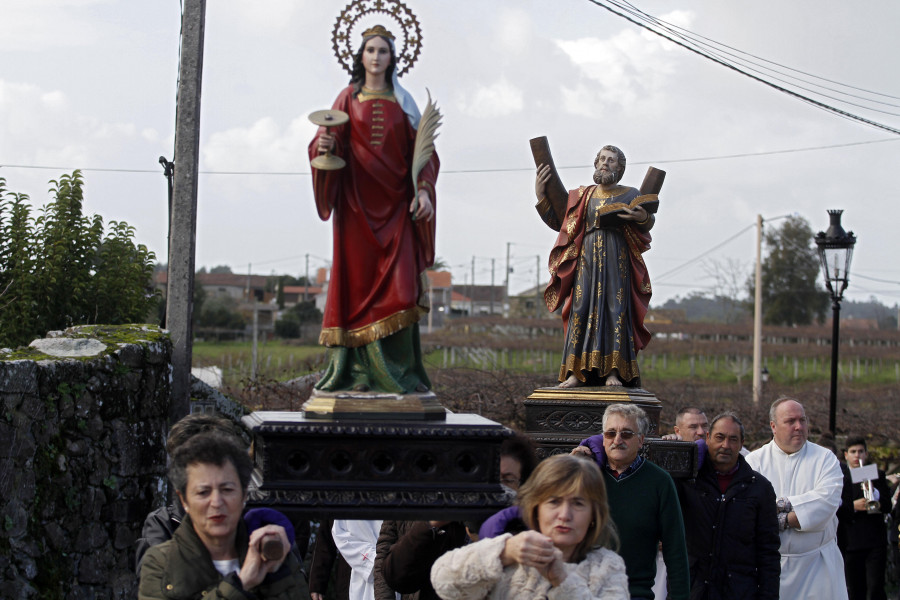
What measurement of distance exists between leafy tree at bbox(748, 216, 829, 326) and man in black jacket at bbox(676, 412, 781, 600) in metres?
53.4

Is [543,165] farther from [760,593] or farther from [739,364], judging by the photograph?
[739,364]

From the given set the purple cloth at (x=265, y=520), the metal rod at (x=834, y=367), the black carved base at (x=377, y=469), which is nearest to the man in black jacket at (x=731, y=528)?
the black carved base at (x=377, y=469)

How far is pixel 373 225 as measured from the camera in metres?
4.57

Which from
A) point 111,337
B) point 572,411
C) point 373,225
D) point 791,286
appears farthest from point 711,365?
point 373,225

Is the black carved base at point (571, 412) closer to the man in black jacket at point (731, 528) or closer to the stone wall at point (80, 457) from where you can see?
the man in black jacket at point (731, 528)

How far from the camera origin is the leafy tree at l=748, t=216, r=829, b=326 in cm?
5734

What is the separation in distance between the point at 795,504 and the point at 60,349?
16.4ft

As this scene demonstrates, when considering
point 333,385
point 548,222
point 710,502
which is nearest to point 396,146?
point 333,385

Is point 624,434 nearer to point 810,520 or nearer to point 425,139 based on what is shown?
point 425,139

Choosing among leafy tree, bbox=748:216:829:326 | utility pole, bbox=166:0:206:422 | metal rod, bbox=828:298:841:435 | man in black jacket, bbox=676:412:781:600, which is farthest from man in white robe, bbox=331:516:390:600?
leafy tree, bbox=748:216:829:326

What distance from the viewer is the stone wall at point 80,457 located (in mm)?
6816

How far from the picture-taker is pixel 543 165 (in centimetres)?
761

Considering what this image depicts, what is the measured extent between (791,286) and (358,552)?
54409 millimetres

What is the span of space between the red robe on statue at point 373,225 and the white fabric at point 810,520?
3.29 meters
